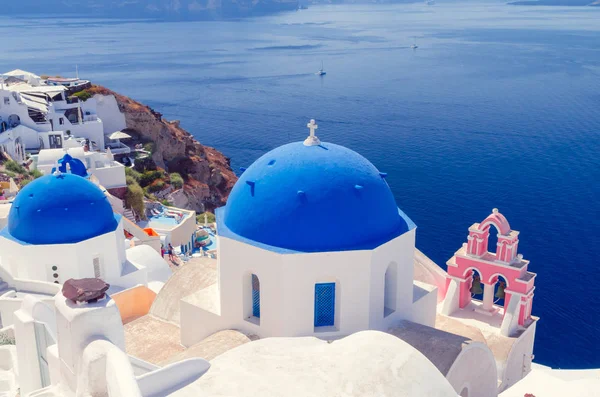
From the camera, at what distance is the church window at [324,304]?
36.1 feet

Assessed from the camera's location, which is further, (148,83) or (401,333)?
(148,83)

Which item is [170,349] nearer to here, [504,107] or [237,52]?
[504,107]

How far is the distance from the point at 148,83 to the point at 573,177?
190 feet

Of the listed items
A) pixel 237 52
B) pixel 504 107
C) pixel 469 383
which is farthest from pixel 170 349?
pixel 237 52

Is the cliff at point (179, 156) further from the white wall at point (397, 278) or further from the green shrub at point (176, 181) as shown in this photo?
the white wall at point (397, 278)

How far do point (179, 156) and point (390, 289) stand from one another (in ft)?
118

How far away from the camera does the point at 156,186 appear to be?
38.3m

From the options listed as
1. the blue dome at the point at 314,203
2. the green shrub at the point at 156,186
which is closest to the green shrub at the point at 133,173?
the green shrub at the point at 156,186

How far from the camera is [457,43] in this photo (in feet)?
373

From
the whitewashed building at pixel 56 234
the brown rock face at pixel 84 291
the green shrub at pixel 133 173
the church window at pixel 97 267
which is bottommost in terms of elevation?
the green shrub at pixel 133 173

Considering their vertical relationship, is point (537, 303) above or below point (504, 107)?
below

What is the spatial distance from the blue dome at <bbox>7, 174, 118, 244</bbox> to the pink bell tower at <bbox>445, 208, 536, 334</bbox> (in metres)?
8.91

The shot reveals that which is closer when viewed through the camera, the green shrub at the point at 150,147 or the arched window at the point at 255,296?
the arched window at the point at 255,296

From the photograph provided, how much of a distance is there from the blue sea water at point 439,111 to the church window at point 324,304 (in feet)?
4.66
